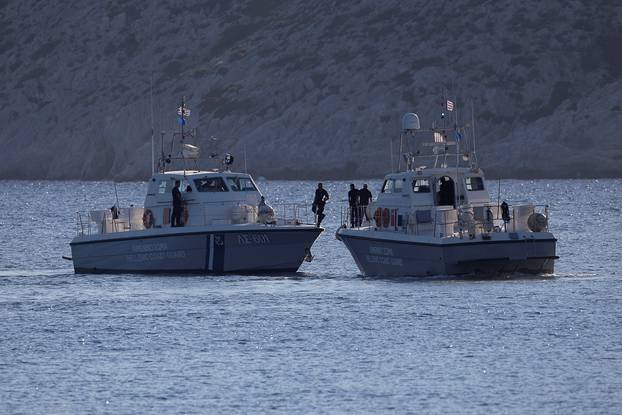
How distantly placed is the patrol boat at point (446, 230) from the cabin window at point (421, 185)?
28 mm

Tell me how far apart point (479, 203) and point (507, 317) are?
7.78 metres

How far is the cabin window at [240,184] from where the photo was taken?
49469 mm

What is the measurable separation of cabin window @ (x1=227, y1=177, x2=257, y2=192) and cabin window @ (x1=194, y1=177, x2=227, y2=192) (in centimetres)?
24

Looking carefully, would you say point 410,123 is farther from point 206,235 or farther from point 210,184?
point 206,235

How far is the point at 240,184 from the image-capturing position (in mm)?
49750

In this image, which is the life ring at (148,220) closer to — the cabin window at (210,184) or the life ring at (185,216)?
the life ring at (185,216)

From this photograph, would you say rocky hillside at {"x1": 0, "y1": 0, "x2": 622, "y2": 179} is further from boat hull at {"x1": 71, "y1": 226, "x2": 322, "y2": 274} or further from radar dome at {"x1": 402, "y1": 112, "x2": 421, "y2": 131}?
radar dome at {"x1": 402, "y1": 112, "x2": 421, "y2": 131}

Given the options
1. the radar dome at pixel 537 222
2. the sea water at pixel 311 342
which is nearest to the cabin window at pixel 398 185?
the sea water at pixel 311 342

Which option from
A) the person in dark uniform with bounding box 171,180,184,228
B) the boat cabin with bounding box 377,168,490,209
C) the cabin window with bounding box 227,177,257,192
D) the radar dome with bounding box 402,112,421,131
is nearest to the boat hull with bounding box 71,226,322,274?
the person in dark uniform with bounding box 171,180,184,228

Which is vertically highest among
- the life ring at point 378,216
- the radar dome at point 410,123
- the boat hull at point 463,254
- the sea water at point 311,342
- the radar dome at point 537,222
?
the radar dome at point 410,123

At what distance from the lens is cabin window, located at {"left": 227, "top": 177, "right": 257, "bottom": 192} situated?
162 ft

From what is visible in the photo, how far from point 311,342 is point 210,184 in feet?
45.5

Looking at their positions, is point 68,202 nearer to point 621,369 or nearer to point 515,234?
point 515,234

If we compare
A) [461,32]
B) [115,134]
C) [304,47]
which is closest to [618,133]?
[461,32]
